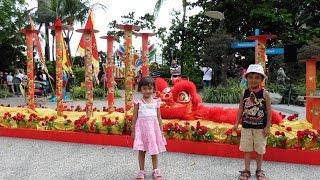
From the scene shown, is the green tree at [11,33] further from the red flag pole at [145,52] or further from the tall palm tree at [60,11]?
the red flag pole at [145,52]

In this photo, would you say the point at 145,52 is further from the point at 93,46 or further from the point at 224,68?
the point at 224,68

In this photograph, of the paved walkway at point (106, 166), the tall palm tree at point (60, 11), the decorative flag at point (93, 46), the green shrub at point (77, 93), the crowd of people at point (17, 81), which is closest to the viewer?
the paved walkway at point (106, 166)

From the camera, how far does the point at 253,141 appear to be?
16.9 ft

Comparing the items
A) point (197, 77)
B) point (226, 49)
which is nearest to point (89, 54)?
point (226, 49)

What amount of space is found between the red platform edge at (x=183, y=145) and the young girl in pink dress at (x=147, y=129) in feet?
4.44

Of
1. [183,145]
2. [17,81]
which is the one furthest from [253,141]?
[17,81]

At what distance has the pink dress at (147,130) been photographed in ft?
16.8

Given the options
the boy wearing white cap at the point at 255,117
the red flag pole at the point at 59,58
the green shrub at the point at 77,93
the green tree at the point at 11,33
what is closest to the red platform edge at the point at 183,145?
the red flag pole at the point at 59,58

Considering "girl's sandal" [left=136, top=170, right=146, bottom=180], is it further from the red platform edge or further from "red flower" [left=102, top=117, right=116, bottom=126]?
"red flower" [left=102, top=117, right=116, bottom=126]

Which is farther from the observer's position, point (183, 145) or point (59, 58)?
point (59, 58)

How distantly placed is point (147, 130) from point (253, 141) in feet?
4.25

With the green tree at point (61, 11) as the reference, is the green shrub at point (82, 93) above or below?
below

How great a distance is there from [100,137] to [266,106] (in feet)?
A: 10.3

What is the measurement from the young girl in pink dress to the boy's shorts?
99cm
